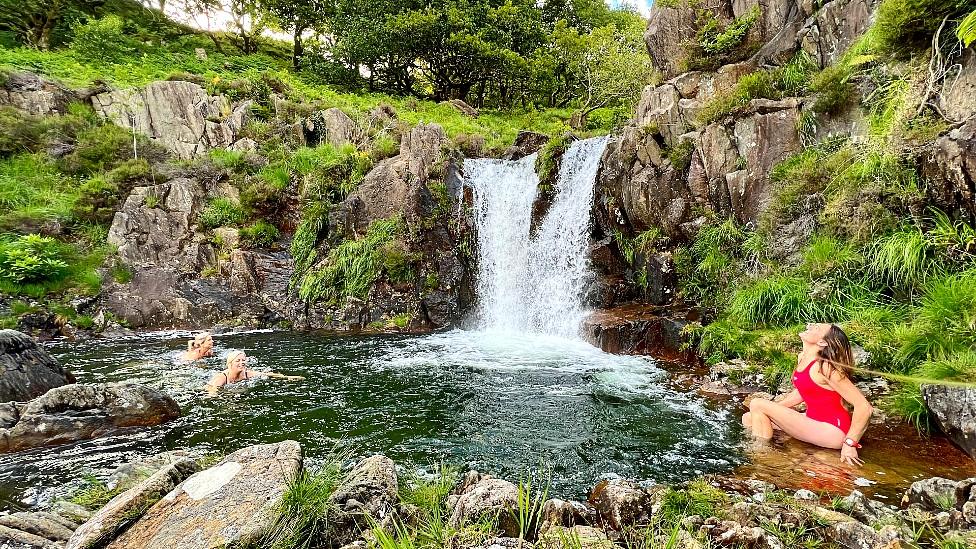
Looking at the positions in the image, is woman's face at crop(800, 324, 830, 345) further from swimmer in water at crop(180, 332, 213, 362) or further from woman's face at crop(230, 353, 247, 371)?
swimmer in water at crop(180, 332, 213, 362)

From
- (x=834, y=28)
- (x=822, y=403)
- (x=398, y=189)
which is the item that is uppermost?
(x=834, y=28)

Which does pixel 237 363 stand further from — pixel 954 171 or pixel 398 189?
pixel 954 171

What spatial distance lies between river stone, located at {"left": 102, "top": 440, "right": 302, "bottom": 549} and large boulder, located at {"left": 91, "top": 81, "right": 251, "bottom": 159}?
59.5ft

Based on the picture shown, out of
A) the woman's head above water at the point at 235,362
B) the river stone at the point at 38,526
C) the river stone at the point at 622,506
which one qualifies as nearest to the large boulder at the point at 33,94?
the woman's head above water at the point at 235,362

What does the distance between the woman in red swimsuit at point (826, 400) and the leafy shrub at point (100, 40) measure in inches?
1143

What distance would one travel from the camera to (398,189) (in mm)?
15094

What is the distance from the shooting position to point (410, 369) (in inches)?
341

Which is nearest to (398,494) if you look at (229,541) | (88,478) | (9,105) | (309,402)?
(229,541)

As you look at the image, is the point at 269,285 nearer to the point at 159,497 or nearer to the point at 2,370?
the point at 2,370

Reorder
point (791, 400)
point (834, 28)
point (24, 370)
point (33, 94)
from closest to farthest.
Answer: point (791, 400) → point (24, 370) → point (834, 28) → point (33, 94)

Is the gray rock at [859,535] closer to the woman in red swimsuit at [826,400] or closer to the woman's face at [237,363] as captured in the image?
the woman in red swimsuit at [826,400]

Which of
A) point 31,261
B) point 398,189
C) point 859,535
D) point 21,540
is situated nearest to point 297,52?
point 398,189

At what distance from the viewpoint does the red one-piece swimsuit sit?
4.49 meters

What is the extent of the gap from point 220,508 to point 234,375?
5260mm
